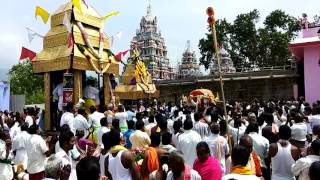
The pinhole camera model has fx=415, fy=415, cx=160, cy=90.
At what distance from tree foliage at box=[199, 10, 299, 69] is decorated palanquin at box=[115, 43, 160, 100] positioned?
58.0ft

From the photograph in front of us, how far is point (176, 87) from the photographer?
36.2 metres

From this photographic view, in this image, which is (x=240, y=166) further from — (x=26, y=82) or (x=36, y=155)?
(x=26, y=82)

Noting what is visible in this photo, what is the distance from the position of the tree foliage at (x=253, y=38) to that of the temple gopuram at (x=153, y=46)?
22.9 meters

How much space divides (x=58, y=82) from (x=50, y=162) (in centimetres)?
926

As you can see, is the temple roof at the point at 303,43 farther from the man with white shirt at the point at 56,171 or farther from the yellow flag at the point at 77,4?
the man with white shirt at the point at 56,171

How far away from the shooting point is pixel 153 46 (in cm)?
6800

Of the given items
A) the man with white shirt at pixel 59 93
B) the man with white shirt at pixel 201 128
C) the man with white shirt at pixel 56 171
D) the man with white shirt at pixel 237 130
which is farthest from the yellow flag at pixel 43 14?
the man with white shirt at pixel 56 171

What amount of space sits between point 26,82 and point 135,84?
2432 cm

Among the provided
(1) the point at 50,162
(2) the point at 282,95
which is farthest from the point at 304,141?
(2) the point at 282,95

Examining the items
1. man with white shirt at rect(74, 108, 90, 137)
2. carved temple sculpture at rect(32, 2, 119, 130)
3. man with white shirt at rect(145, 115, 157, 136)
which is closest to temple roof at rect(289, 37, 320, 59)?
carved temple sculpture at rect(32, 2, 119, 130)

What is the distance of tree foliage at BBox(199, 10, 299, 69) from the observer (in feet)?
133

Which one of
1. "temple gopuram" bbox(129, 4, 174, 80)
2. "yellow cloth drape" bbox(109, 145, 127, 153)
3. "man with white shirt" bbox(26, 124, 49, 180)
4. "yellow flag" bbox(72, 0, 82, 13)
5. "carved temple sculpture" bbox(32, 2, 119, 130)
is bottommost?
"man with white shirt" bbox(26, 124, 49, 180)

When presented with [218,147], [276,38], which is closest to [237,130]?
[218,147]

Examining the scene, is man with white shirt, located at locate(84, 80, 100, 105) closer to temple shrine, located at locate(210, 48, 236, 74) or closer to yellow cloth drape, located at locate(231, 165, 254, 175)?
yellow cloth drape, located at locate(231, 165, 254, 175)
